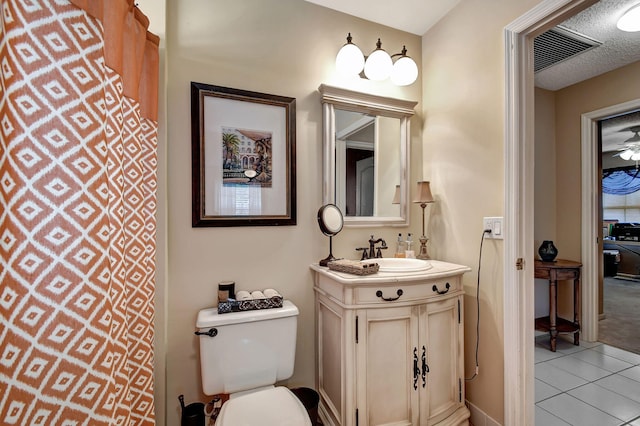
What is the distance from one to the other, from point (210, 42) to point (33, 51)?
1.13 m

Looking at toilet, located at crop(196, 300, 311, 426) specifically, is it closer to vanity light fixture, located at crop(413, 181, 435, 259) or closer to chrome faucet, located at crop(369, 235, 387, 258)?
chrome faucet, located at crop(369, 235, 387, 258)

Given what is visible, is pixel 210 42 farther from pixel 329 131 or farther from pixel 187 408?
pixel 187 408

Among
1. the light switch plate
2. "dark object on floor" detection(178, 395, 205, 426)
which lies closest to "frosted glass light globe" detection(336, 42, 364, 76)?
the light switch plate

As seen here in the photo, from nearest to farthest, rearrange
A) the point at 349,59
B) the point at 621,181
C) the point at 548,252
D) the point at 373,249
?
the point at 349,59 → the point at 373,249 → the point at 548,252 → the point at 621,181

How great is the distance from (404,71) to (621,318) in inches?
156

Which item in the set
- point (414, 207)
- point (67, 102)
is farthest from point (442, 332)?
point (67, 102)

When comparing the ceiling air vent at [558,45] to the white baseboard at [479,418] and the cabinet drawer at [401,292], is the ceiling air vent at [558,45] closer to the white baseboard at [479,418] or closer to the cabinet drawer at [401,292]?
the cabinet drawer at [401,292]

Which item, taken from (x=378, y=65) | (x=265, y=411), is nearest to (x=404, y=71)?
(x=378, y=65)

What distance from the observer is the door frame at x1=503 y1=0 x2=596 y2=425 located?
1393mm

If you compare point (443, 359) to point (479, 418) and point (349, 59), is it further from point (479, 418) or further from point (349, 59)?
point (349, 59)

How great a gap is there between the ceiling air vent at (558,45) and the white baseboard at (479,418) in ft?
7.94

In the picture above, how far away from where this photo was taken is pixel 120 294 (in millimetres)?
836

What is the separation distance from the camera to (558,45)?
2.13 m

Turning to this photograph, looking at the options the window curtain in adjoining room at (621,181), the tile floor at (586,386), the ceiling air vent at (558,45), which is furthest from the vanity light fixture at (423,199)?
the window curtain in adjoining room at (621,181)
